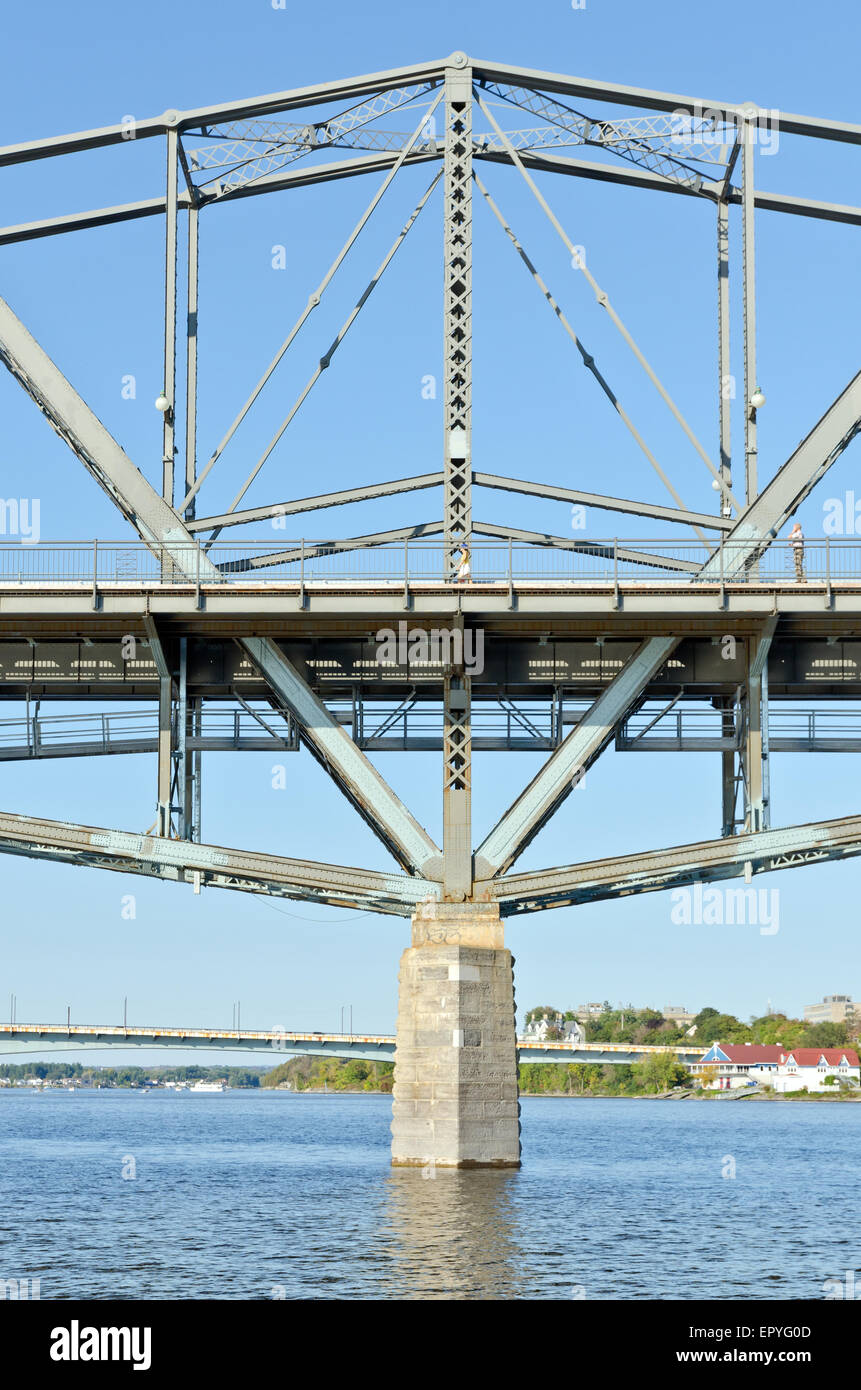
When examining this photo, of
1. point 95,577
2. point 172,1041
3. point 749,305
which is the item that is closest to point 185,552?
point 95,577

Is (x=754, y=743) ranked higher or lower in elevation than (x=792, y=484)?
lower

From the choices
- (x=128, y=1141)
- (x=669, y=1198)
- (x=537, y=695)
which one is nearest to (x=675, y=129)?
(x=537, y=695)

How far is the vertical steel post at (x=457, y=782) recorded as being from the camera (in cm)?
4584

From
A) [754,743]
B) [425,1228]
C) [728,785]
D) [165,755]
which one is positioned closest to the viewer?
[425,1228]

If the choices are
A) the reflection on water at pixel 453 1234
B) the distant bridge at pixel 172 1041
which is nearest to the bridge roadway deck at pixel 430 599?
the reflection on water at pixel 453 1234

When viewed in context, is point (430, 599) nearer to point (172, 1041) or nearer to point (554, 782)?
point (554, 782)

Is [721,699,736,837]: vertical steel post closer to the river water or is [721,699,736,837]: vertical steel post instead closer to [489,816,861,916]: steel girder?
[489,816,861,916]: steel girder

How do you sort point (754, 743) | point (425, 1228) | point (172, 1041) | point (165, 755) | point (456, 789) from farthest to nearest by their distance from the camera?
1. point (172, 1041)
2. point (165, 755)
3. point (754, 743)
4. point (456, 789)
5. point (425, 1228)

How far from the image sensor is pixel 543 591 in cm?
4553

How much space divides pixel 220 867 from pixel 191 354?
48.7 feet

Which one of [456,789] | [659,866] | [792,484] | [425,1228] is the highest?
[792,484]

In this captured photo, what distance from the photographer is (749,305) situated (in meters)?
49.3

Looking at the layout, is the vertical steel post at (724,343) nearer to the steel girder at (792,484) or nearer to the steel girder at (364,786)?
the steel girder at (792,484)
